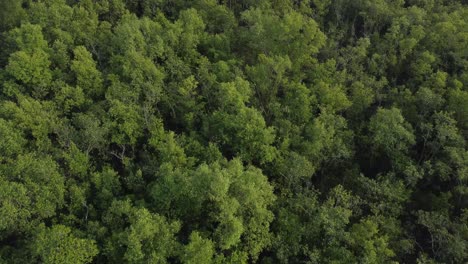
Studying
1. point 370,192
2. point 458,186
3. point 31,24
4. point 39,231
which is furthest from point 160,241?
point 31,24

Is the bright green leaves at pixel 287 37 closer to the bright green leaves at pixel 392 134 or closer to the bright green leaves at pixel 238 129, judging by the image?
the bright green leaves at pixel 238 129

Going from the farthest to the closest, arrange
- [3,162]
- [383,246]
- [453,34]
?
[453,34] < [3,162] < [383,246]

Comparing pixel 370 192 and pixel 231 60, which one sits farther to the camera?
pixel 231 60

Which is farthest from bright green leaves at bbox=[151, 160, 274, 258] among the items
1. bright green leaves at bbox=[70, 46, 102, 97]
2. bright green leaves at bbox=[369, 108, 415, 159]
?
bright green leaves at bbox=[70, 46, 102, 97]

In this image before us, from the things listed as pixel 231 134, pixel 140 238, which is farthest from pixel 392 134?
pixel 140 238

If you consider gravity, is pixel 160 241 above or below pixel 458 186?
below

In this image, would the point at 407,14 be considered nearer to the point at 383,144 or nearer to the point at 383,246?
the point at 383,144

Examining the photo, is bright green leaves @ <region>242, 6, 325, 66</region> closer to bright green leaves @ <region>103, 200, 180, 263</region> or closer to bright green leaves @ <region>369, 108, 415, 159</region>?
bright green leaves @ <region>369, 108, 415, 159</region>

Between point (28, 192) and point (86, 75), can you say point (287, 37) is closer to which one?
point (86, 75)
